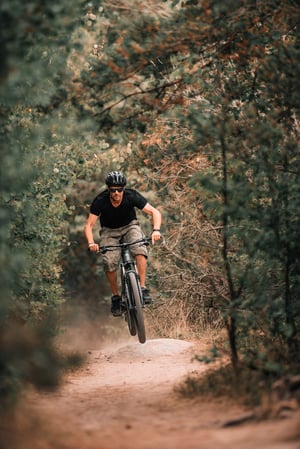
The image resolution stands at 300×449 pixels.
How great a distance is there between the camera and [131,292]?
35.6 feet

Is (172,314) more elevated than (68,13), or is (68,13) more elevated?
(68,13)

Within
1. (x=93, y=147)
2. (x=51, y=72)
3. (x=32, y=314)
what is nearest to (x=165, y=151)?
(x=93, y=147)

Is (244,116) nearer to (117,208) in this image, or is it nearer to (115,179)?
(115,179)

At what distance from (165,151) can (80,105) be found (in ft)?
21.8

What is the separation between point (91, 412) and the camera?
25.4 feet

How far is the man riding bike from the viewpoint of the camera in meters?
10.9

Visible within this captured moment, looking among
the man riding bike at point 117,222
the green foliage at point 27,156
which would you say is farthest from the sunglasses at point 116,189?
the green foliage at point 27,156

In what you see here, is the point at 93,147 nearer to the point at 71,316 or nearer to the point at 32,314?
the point at 32,314

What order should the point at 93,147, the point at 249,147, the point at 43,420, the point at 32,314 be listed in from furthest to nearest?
the point at 93,147, the point at 32,314, the point at 249,147, the point at 43,420

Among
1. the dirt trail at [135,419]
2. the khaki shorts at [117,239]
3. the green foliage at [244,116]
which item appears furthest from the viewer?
the khaki shorts at [117,239]

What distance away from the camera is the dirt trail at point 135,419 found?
19.2 ft

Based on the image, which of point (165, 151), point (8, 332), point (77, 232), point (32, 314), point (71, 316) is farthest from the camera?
point (77, 232)

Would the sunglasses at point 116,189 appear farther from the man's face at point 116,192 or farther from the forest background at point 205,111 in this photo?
the forest background at point 205,111

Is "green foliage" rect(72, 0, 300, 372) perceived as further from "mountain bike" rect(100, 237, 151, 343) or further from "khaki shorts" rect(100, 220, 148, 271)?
"khaki shorts" rect(100, 220, 148, 271)
